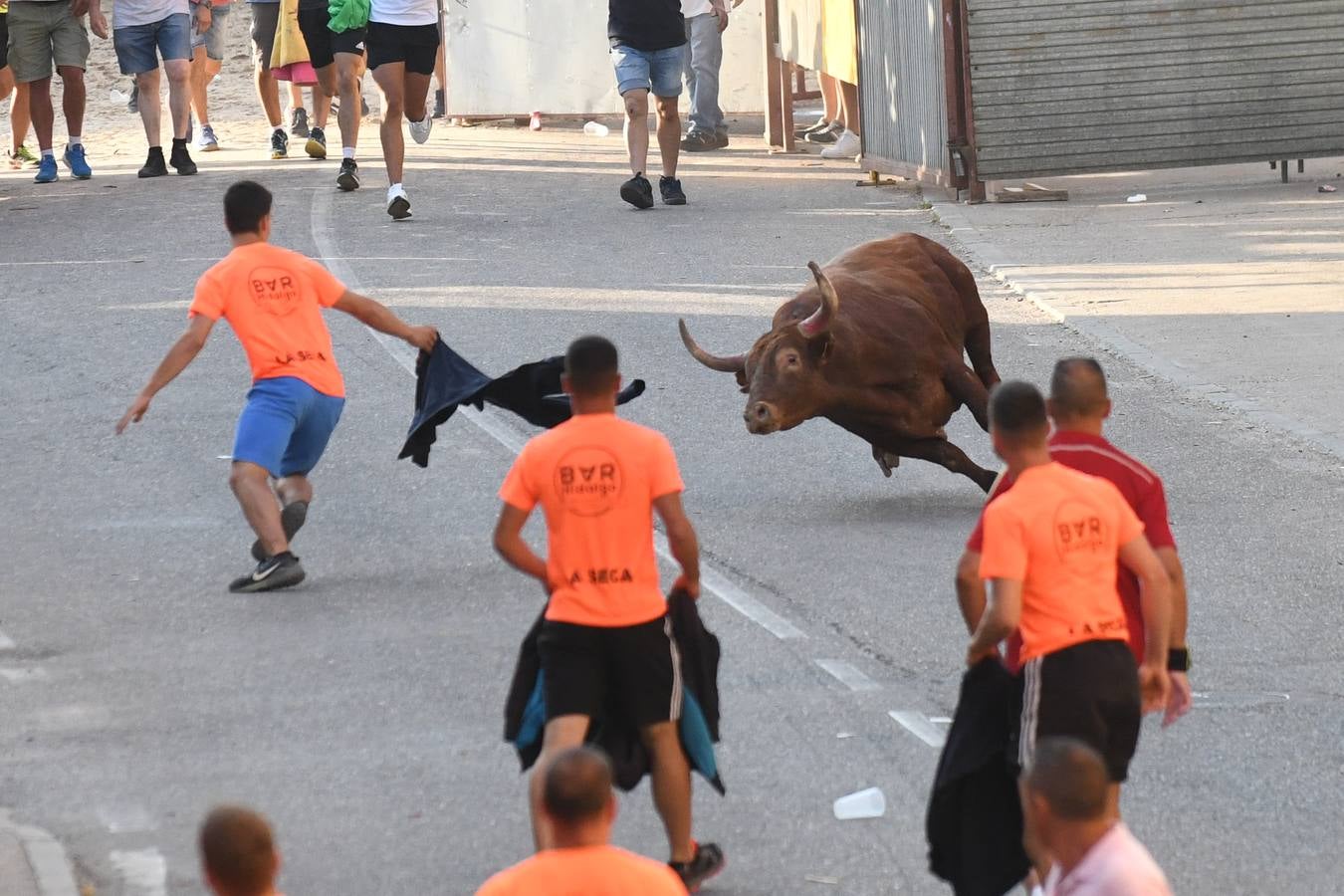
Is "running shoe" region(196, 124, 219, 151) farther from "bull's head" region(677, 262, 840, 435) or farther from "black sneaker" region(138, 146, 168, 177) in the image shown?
"bull's head" region(677, 262, 840, 435)

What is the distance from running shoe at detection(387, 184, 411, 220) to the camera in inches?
658

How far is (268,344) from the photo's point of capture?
8.17m

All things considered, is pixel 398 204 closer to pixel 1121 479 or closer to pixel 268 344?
pixel 268 344

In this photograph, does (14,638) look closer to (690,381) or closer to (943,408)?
(943,408)

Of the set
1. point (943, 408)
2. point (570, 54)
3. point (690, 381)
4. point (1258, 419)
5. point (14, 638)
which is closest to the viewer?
point (14, 638)

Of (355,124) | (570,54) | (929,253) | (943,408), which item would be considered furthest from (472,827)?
(570,54)

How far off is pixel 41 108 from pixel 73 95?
0.32 m

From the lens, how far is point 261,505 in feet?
26.5

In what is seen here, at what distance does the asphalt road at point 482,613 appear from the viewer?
A: 583cm

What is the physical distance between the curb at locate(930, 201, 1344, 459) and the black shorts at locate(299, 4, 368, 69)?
484cm

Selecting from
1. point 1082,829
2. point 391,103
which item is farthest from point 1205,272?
point 1082,829

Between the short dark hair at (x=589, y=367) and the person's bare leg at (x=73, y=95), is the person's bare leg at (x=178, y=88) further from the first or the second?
the short dark hair at (x=589, y=367)

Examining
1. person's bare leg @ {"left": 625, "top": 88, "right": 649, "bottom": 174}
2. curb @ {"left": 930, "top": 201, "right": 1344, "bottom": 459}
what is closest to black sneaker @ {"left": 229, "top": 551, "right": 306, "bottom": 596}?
curb @ {"left": 930, "top": 201, "right": 1344, "bottom": 459}

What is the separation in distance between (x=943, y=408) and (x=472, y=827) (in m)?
4.06
